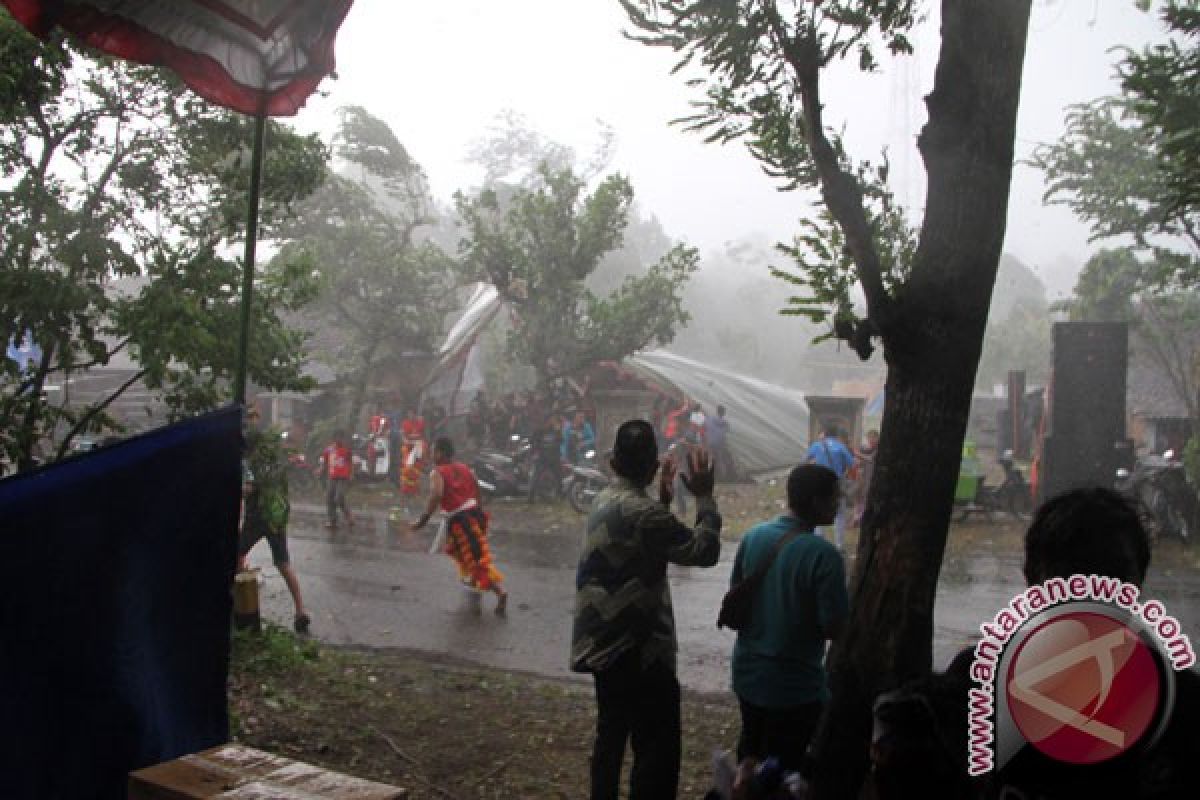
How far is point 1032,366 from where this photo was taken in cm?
3528

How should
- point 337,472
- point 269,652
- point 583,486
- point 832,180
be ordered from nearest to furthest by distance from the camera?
point 832,180 → point 269,652 → point 337,472 → point 583,486

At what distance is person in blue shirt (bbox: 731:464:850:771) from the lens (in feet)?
11.5

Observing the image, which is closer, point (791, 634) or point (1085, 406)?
point (791, 634)

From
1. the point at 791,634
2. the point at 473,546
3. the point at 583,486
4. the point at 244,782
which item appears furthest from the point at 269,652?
the point at 583,486

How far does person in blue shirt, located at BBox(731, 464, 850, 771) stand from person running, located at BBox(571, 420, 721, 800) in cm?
27

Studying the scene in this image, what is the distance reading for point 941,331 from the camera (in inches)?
150

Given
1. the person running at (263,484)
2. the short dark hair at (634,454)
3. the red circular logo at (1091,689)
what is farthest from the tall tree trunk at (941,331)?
the person running at (263,484)

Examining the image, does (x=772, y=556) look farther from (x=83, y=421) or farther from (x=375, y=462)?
(x=375, y=462)

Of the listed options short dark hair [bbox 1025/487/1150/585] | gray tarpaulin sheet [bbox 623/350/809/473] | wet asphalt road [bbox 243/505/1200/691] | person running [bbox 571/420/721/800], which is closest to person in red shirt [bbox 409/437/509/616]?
wet asphalt road [bbox 243/505/1200/691]

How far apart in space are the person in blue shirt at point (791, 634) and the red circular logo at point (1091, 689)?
223 cm

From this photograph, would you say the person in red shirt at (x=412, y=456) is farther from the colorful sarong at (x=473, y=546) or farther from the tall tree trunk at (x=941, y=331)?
the tall tree trunk at (x=941, y=331)

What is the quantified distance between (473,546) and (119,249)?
4.62 meters

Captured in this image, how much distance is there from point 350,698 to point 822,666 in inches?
146

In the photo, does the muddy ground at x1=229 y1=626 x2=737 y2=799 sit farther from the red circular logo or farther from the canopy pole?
the red circular logo
